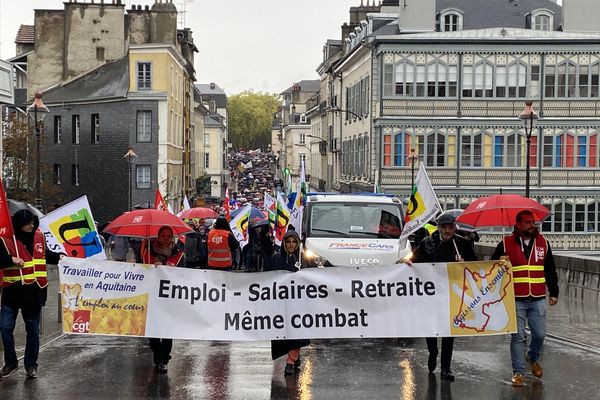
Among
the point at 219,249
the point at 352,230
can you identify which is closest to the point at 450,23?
the point at 219,249

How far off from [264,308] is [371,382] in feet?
4.97

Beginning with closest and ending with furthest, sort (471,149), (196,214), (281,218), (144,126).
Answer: (281,218), (196,214), (471,149), (144,126)

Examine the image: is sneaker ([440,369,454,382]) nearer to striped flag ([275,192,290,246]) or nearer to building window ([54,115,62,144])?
striped flag ([275,192,290,246])

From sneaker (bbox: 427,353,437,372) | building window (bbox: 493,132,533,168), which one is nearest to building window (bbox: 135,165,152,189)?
building window (bbox: 493,132,533,168)

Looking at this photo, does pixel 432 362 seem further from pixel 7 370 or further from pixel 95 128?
pixel 95 128

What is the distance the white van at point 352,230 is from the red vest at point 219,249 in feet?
5.77

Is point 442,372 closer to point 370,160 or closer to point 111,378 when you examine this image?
point 111,378

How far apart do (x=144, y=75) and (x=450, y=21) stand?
17.3 metres

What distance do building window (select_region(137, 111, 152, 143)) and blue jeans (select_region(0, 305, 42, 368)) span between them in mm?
45364

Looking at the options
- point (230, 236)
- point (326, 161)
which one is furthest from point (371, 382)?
point (326, 161)

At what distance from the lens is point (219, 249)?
18453 mm

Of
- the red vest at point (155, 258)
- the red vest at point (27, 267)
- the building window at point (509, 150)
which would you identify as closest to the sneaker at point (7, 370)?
the red vest at point (27, 267)

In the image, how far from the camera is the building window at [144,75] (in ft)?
183

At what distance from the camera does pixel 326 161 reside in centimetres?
7825
